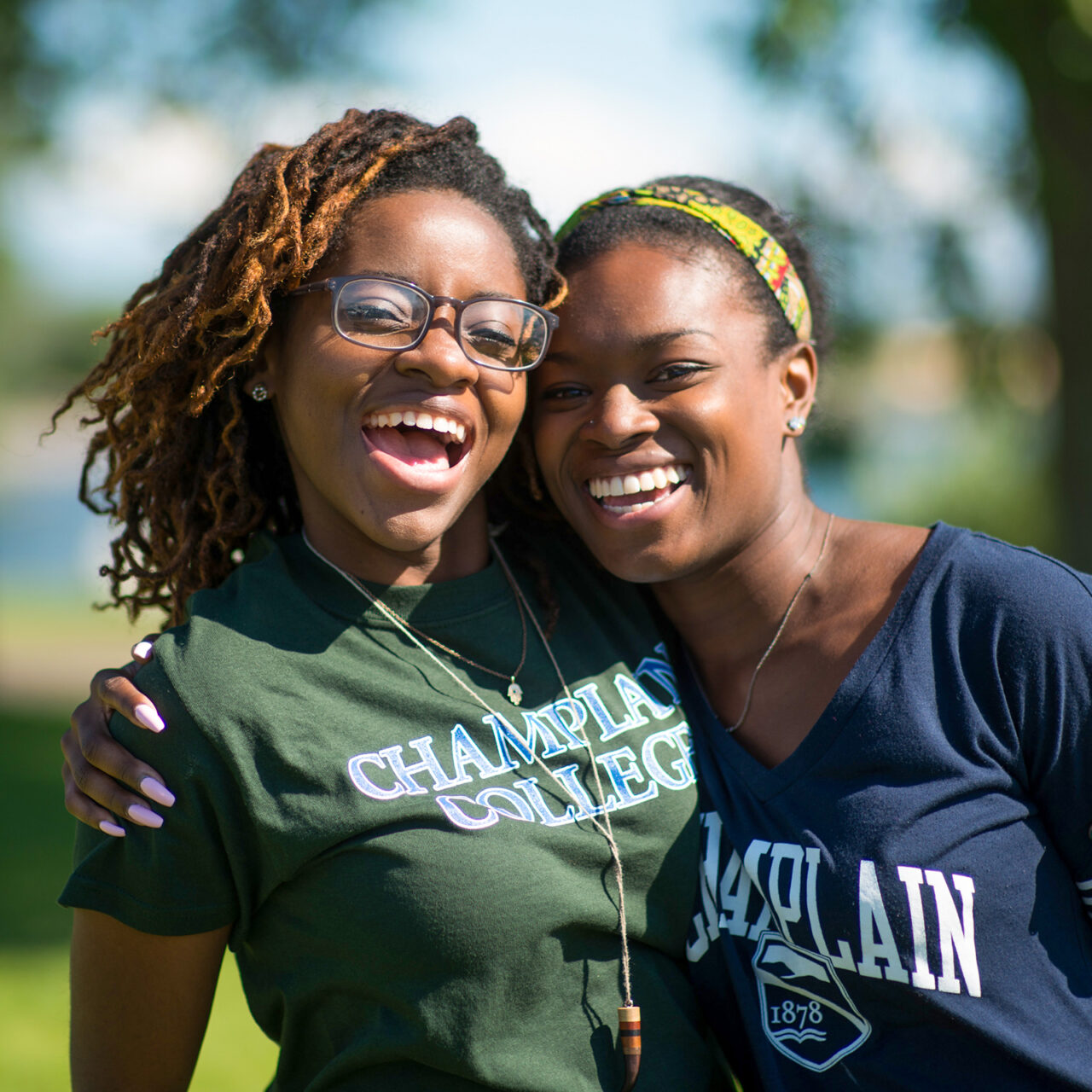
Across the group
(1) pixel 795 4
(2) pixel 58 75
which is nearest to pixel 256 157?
(1) pixel 795 4

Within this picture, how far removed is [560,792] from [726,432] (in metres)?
0.95

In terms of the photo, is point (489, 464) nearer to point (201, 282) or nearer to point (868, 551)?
point (201, 282)

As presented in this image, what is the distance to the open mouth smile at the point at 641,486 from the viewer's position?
2.77m

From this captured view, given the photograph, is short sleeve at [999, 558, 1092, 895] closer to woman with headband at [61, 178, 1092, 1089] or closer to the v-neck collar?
woman with headband at [61, 178, 1092, 1089]

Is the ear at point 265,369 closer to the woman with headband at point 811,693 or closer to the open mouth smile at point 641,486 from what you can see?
the woman with headband at point 811,693

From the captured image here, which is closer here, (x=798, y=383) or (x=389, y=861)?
(x=389, y=861)

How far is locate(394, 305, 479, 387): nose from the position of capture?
2447 mm

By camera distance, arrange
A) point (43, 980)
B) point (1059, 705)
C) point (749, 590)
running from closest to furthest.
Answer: point (1059, 705)
point (749, 590)
point (43, 980)

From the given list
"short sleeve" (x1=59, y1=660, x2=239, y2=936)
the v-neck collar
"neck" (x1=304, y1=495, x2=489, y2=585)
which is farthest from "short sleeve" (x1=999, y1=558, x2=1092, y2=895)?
"short sleeve" (x1=59, y1=660, x2=239, y2=936)

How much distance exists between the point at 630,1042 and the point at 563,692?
0.73 meters

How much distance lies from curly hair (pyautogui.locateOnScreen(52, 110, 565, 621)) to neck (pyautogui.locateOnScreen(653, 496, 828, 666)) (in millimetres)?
796

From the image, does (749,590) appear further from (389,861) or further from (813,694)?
(389,861)

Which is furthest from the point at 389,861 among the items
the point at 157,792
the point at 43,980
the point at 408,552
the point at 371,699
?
the point at 43,980

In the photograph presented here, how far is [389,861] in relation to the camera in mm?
2215
